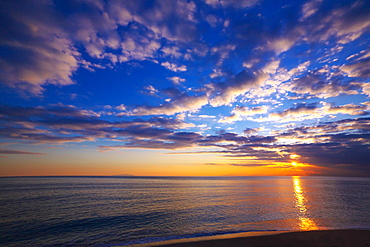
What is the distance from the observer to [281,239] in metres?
19.7

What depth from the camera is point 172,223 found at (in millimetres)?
27812

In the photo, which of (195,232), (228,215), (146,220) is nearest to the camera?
(195,232)

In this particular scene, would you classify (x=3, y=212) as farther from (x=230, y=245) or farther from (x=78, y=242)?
(x=230, y=245)

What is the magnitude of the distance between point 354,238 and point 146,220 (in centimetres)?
2645

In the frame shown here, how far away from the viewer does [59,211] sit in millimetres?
35719

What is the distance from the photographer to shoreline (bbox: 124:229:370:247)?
59.9ft

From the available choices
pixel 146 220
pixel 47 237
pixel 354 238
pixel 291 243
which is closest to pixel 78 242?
pixel 47 237

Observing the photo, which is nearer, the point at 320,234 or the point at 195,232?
the point at 320,234

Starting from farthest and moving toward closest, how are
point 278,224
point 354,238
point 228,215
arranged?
1. point 228,215
2. point 278,224
3. point 354,238

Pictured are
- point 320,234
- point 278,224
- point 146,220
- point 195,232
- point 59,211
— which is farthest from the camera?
point 59,211

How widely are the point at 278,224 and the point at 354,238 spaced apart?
8.89 metres

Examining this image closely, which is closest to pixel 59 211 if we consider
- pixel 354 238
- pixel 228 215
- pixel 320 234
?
pixel 228 215

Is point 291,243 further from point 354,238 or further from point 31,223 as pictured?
point 31,223

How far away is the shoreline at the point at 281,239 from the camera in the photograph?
18.2m
